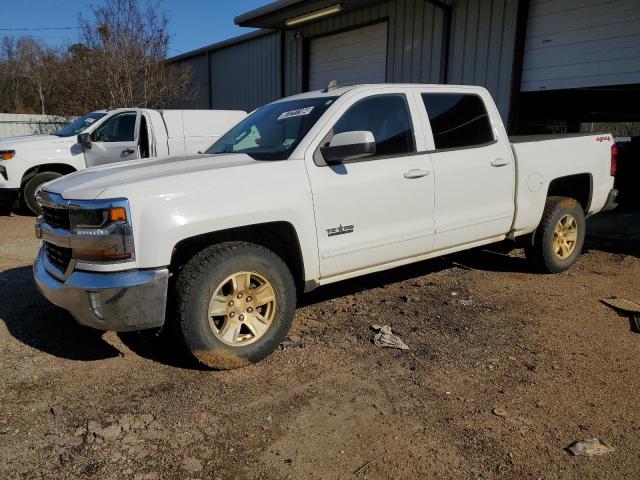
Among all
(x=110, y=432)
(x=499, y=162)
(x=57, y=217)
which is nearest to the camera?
(x=110, y=432)

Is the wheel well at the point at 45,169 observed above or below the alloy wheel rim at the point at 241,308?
above

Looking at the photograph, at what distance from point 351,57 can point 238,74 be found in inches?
237

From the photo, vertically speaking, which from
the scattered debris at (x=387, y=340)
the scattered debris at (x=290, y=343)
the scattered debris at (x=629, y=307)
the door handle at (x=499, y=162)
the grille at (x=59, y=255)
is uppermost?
the door handle at (x=499, y=162)

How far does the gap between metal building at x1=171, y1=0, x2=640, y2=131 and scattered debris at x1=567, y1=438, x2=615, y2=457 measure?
23.5 ft

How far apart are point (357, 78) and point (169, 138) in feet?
18.8

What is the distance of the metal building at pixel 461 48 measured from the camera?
8414 mm

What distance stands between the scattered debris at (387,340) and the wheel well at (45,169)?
25.7 ft

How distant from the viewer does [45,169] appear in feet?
31.9

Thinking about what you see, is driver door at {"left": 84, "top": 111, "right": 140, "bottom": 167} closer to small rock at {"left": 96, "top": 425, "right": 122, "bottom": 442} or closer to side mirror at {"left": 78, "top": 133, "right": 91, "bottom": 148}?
side mirror at {"left": 78, "top": 133, "right": 91, "bottom": 148}

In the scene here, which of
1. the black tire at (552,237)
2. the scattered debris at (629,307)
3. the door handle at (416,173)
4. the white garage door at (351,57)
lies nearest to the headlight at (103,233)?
the door handle at (416,173)

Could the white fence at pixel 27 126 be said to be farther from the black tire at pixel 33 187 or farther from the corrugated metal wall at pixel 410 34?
the corrugated metal wall at pixel 410 34

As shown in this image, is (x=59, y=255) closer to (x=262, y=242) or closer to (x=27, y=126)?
Result: (x=262, y=242)

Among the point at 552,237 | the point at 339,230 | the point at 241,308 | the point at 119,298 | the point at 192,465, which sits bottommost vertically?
the point at 192,465

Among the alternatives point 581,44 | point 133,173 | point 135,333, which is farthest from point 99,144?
point 581,44
